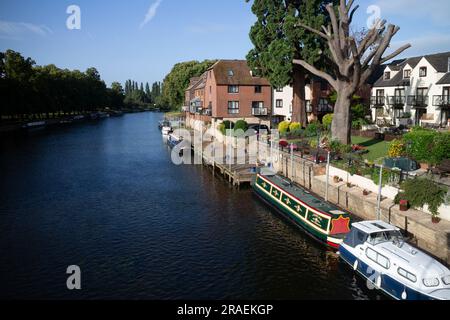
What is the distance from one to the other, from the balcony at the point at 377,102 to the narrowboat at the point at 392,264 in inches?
1888

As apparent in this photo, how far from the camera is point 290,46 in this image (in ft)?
173


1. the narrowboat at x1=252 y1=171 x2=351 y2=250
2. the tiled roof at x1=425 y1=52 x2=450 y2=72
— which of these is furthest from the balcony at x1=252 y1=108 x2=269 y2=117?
the narrowboat at x1=252 y1=171 x2=351 y2=250

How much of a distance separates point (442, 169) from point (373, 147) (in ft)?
51.0

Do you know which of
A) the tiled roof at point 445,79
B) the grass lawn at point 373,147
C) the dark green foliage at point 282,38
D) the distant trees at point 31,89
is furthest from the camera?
the distant trees at point 31,89

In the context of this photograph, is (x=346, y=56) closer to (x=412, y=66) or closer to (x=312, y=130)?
(x=312, y=130)

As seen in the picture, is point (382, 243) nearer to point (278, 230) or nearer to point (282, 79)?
point (278, 230)

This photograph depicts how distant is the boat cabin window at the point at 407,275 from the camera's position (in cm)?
1870

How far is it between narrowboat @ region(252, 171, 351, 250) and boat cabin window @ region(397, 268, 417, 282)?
6236 mm

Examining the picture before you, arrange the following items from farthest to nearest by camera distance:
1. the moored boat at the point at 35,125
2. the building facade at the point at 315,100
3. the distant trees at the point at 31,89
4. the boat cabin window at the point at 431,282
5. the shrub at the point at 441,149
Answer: the moored boat at the point at 35,125
the distant trees at the point at 31,89
the building facade at the point at 315,100
the shrub at the point at 441,149
the boat cabin window at the point at 431,282

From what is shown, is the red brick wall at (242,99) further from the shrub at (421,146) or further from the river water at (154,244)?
the shrub at (421,146)

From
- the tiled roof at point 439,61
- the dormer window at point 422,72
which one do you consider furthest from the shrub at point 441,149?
the dormer window at point 422,72

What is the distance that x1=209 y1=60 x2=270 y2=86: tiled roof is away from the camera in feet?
245

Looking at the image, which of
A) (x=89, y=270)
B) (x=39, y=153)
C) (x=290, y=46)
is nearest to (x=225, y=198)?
(x=89, y=270)
